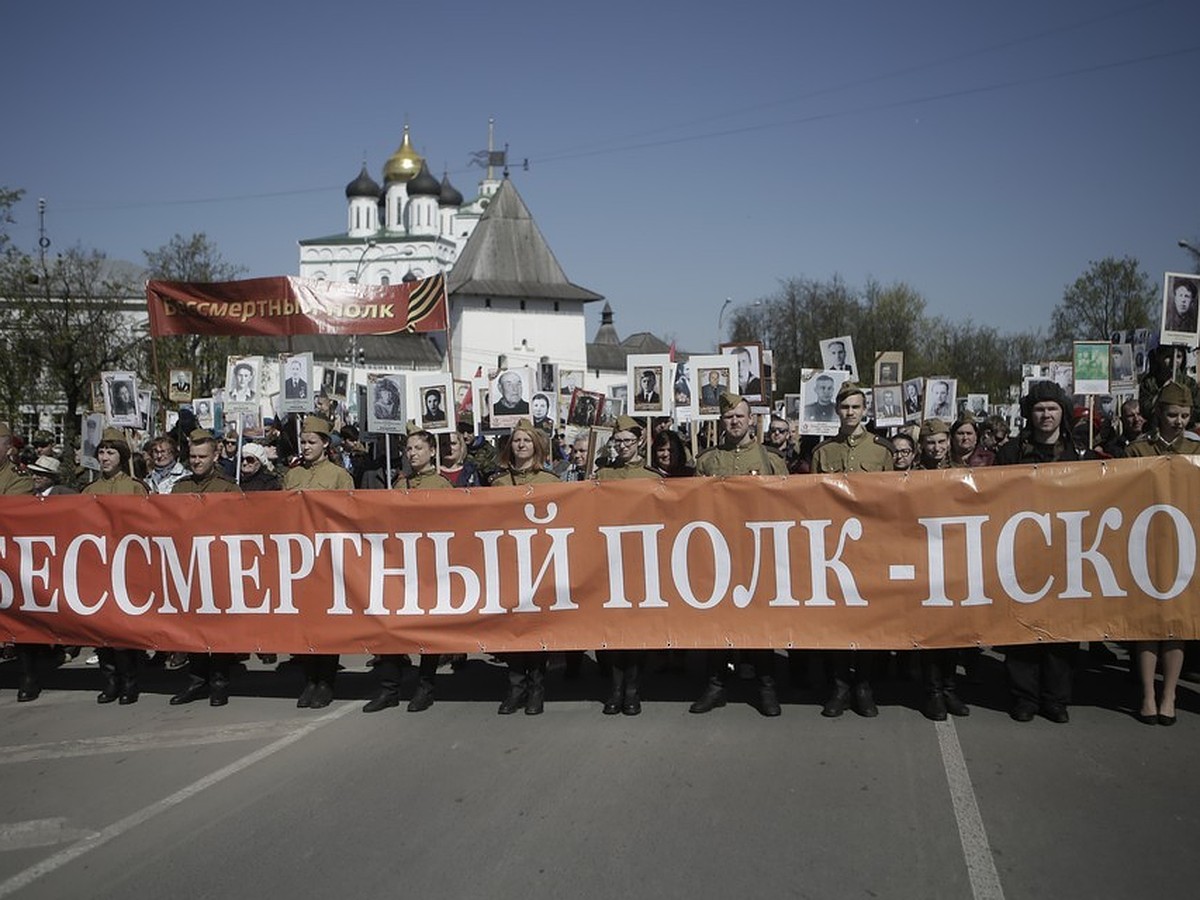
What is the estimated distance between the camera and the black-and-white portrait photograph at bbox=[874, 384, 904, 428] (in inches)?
599

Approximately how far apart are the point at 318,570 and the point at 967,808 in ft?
14.4

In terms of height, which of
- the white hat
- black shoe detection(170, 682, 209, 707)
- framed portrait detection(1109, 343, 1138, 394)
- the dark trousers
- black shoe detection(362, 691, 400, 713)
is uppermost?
framed portrait detection(1109, 343, 1138, 394)

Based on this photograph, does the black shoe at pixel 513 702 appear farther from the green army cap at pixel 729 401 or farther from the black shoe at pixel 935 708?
the black shoe at pixel 935 708

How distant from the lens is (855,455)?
7.11m

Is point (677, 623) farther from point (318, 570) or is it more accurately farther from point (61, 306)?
→ point (61, 306)

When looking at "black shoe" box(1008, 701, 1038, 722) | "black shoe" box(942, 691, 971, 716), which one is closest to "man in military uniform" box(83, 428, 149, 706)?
"black shoe" box(942, 691, 971, 716)

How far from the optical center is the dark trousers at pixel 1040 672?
247 inches

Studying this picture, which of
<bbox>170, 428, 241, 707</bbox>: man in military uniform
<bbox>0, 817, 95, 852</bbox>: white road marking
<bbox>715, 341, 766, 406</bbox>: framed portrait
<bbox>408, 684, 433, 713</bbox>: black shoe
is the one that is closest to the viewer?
<bbox>0, 817, 95, 852</bbox>: white road marking

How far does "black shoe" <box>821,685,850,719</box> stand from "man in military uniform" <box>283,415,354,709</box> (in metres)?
3.34

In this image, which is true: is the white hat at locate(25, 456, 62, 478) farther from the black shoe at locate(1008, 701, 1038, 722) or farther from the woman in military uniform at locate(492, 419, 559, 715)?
the black shoe at locate(1008, 701, 1038, 722)

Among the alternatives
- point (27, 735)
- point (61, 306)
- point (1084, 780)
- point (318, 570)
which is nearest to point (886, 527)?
point (1084, 780)

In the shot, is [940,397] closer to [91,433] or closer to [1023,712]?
[1023,712]

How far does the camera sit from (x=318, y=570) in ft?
23.4

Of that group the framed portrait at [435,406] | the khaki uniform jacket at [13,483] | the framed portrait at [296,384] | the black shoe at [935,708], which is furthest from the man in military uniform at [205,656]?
the framed portrait at [296,384]
